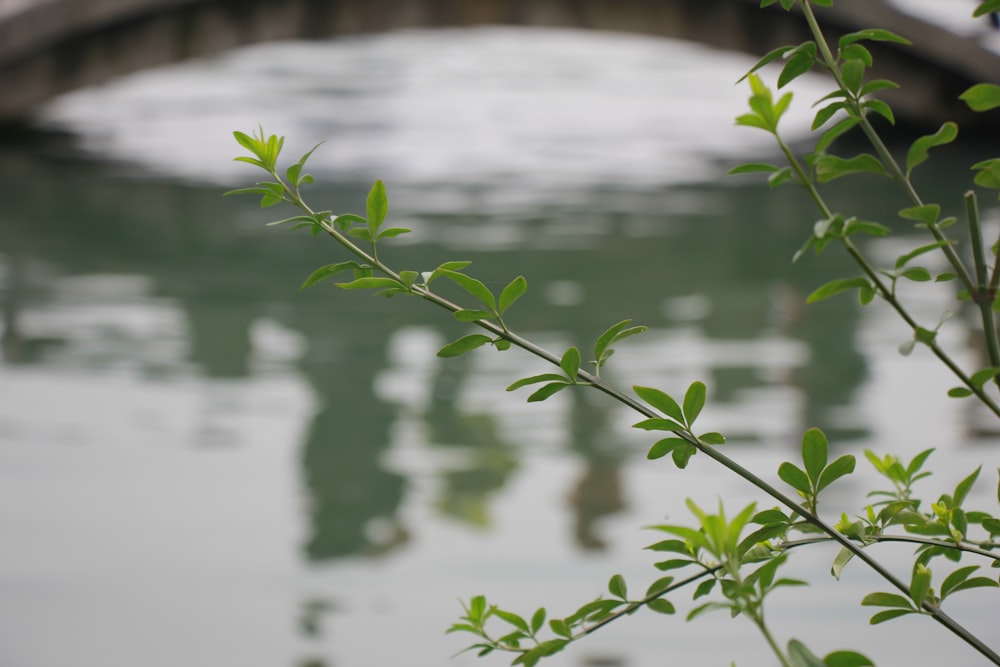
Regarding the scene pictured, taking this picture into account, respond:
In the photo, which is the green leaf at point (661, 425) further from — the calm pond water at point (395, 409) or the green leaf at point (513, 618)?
the calm pond water at point (395, 409)

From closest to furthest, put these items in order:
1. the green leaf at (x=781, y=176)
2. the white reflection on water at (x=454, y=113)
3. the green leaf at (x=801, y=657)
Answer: the green leaf at (x=801, y=657)
the green leaf at (x=781, y=176)
the white reflection on water at (x=454, y=113)

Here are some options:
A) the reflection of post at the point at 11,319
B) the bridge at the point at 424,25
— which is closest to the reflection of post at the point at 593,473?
the reflection of post at the point at 11,319

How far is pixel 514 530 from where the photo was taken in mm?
1865

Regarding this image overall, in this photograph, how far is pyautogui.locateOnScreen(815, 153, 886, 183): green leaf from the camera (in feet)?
2.19

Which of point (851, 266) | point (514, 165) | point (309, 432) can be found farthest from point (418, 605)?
point (514, 165)

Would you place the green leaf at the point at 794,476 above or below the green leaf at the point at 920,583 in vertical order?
above

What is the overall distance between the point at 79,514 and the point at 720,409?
1.17 meters

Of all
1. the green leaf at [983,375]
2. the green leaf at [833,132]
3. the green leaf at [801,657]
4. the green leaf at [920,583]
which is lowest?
the green leaf at [801,657]

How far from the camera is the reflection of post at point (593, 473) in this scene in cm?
188

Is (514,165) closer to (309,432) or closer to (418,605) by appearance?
(309,432)

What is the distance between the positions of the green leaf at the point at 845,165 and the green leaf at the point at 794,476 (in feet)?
0.51

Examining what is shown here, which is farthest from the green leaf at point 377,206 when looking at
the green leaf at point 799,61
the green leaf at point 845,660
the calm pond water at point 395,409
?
the calm pond water at point 395,409

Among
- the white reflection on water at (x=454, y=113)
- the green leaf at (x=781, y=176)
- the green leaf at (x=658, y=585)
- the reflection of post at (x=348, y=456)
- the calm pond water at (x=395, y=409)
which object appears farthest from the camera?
the white reflection on water at (x=454, y=113)

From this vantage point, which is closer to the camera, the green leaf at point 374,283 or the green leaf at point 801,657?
the green leaf at point 801,657
